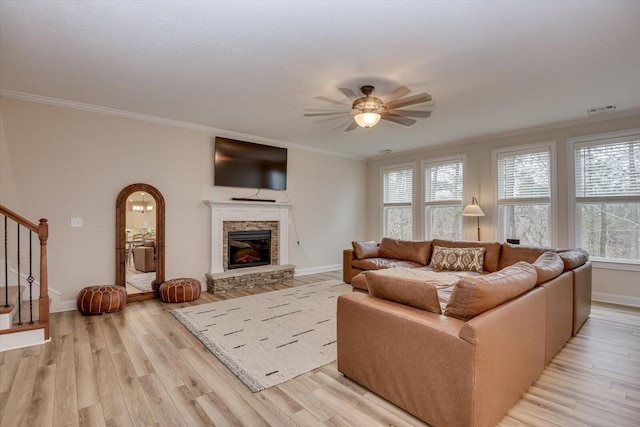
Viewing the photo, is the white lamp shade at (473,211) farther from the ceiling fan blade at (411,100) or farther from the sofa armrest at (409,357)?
the sofa armrest at (409,357)

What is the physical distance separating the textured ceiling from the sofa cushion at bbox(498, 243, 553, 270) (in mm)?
1900

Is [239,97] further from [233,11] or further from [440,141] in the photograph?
[440,141]

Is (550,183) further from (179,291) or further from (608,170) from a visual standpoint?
(179,291)

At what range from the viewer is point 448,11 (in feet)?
7.21

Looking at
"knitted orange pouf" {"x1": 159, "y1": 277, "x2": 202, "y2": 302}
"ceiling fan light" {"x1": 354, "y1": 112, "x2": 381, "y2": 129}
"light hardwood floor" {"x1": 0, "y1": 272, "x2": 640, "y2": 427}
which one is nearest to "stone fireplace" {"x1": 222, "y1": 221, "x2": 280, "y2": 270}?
"knitted orange pouf" {"x1": 159, "y1": 277, "x2": 202, "y2": 302}

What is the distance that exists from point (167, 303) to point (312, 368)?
2.79m

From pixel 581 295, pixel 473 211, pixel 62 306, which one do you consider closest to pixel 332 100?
pixel 473 211

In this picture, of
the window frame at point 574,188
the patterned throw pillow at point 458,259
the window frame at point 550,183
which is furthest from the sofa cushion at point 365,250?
the window frame at point 574,188

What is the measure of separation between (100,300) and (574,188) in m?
6.85

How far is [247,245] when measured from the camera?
5.78 m

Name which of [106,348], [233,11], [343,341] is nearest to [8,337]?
[106,348]

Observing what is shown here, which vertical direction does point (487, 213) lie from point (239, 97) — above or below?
below

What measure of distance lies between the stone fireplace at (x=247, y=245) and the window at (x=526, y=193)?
3961mm

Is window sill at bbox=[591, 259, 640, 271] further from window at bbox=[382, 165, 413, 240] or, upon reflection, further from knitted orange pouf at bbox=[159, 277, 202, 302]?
knitted orange pouf at bbox=[159, 277, 202, 302]
